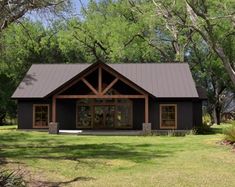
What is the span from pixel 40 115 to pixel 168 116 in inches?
366

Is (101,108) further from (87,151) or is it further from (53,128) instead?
(87,151)

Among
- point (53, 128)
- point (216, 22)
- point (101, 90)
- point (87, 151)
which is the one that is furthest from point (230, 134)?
point (216, 22)

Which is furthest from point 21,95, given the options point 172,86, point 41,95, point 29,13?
point 29,13

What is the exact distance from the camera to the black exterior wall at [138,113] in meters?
33.7

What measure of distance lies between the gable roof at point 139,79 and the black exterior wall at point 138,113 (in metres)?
0.64

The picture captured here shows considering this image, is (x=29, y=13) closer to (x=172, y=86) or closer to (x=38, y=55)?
(x=172, y=86)

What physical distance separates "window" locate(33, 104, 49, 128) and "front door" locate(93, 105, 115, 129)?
12.1 feet

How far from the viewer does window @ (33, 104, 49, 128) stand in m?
35.3

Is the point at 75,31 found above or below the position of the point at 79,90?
above

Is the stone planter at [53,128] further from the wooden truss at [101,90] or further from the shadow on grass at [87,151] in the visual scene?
the shadow on grass at [87,151]

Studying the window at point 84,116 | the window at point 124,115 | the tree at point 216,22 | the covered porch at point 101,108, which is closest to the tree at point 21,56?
the covered porch at point 101,108

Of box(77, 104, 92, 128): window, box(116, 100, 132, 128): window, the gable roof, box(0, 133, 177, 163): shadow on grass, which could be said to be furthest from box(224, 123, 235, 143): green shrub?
box(77, 104, 92, 128): window

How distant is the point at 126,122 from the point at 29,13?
1906 cm

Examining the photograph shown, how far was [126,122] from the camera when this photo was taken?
35938 mm
